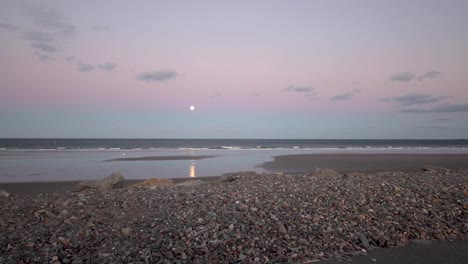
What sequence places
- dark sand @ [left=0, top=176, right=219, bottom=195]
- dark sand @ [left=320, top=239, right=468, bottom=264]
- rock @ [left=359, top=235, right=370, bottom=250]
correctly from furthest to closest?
dark sand @ [left=0, top=176, right=219, bottom=195]
rock @ [left=359, top=235, right=370, bottom=250]
dark sand @ [left=320, top=239, right=468, bottom=264]

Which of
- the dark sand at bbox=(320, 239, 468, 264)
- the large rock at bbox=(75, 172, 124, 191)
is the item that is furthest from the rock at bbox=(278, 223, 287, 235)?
the large rock at bbox=(75, 172, 124, 191)

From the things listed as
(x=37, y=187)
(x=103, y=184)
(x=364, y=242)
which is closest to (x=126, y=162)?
(x=37, y=187)

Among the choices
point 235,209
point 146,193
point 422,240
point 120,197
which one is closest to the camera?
point 422,240

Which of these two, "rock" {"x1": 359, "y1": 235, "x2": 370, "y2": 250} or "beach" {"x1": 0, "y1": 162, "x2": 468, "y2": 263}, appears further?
"rock" {"x1": 359, "y1": 235, "x2": 370, "y2": 250}

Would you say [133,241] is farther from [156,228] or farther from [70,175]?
[70,175]

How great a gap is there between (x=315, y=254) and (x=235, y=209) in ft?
8.60

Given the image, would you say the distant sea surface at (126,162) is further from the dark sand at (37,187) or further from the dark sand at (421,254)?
the dark sand at (421,254)

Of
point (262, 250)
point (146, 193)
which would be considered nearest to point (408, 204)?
point (262, 250)

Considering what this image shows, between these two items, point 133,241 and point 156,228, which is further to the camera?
point 156,228

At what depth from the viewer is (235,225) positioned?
6.82 meters

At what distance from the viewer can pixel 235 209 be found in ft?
26.2

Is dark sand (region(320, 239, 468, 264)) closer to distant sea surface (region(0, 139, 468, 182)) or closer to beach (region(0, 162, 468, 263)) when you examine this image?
beach (region(0, 162, 468, 263))

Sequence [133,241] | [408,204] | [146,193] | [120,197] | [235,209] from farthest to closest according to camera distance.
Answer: [146,193], [120,197], [408,204], [235,209], [133,241]

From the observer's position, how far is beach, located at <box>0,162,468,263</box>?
5.69 meters
